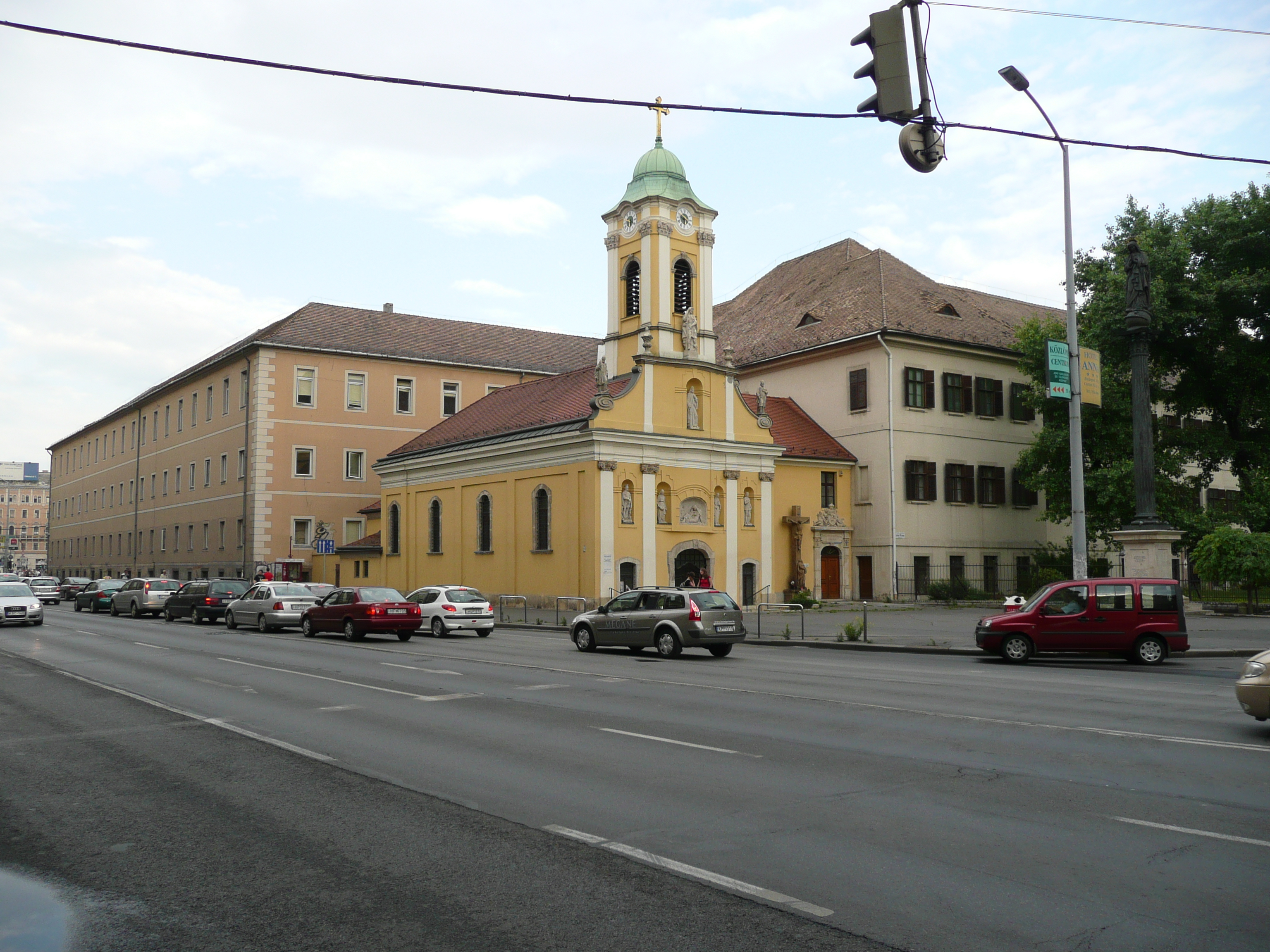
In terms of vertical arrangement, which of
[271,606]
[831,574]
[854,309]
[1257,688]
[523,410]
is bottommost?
[1257,688]

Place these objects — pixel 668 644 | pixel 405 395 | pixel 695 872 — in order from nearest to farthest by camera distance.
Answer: pixel 695 872
pixel 668 644
pixel 405 395

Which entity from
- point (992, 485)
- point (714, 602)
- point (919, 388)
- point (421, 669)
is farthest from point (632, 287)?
point (421, 669)

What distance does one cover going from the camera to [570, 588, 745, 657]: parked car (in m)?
23.3

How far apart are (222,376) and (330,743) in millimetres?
59595

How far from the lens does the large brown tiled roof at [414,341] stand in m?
62.9

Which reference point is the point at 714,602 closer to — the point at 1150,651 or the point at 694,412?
the point at 1150,651

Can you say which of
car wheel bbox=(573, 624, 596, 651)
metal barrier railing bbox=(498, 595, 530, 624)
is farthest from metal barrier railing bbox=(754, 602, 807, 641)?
metal barrier railing bbox=(498, 595, 530, 624)

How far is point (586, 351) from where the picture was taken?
7488cm

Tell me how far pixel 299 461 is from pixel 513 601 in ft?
68.8

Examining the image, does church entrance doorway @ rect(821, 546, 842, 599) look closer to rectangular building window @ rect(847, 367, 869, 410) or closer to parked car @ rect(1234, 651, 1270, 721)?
rectangular building window @ rect(847, 367, 869, 410)

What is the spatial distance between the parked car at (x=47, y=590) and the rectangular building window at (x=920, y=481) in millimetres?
43010

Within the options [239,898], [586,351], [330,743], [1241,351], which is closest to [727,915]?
[239,898]

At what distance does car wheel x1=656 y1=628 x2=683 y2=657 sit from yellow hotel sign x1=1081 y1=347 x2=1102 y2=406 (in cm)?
1045

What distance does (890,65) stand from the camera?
10531 mm
